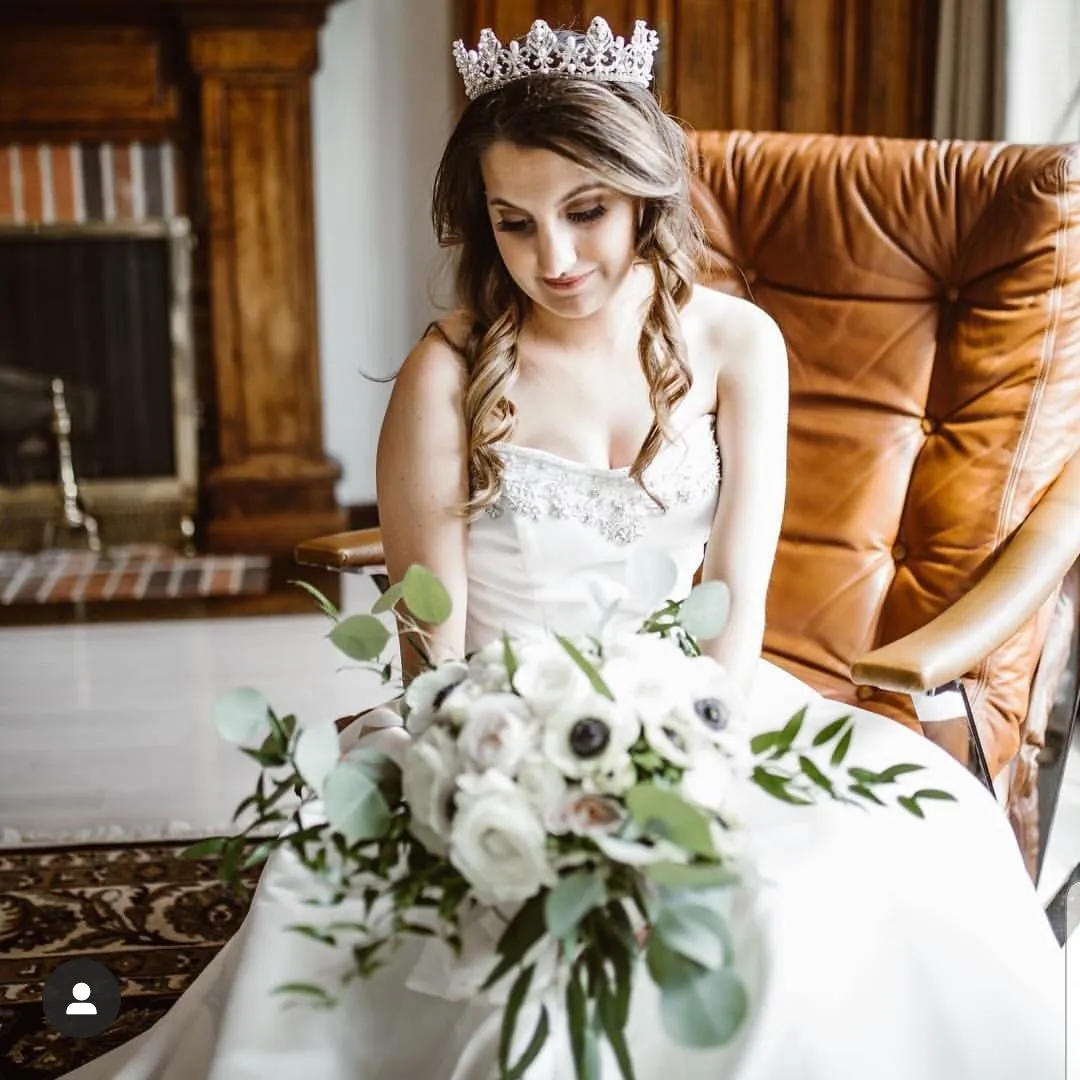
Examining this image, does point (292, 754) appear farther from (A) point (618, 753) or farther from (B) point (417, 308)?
(B) point (417, 308)

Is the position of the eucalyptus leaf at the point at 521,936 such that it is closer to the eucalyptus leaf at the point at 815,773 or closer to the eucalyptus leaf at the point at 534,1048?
the eucalyptus leaf at the point at 534,1048

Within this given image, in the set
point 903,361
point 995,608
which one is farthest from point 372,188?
point 995,608

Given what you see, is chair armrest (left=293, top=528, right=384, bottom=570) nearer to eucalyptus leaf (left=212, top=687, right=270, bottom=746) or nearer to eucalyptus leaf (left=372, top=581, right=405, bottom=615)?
eucalyptus leaf (left=372, top=581, right=405, bottom=615)

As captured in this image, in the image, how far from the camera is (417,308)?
474cm

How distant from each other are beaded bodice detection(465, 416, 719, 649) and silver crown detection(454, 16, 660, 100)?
0.40 m

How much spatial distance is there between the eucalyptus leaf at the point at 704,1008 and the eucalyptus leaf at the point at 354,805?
232 mm

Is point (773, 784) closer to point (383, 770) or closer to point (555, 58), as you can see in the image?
point (383, 770)

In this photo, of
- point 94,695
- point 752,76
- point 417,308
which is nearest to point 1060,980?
point 94,695

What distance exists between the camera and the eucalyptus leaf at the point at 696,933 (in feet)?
3.01

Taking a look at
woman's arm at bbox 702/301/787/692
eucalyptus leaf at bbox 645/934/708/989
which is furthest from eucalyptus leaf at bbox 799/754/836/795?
woman's arm at bbox 702/301/787/692

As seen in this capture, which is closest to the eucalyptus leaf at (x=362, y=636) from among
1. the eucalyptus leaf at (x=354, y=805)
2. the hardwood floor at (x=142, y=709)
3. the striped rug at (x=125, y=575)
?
the eucalyptus leaf at (x=354, y=805)

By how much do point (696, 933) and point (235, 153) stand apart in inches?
151

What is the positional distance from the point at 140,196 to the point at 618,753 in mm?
3959

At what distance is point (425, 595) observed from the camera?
110 cm
